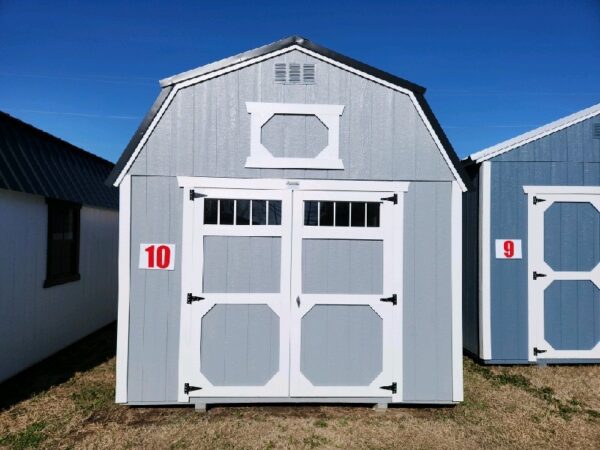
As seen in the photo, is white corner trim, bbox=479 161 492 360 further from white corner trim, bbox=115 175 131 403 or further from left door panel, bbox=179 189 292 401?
white corner trim, bbox=115 175 131 403

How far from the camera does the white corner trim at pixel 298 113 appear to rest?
13.4ft

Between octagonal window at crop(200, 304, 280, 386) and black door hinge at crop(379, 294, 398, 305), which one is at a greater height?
black door hinge at crop(379, 294, 398, 305)

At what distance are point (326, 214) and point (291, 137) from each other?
1095 millimetres

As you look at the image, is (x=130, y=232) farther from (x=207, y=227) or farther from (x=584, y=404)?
(x=584, y=404)

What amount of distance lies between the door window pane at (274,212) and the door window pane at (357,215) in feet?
3.10

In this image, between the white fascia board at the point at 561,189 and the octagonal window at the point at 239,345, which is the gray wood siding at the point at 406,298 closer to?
the octagonal window at the point at 239,345

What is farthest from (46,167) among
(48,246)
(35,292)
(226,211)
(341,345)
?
(341,345)

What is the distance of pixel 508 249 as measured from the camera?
5.56 meters

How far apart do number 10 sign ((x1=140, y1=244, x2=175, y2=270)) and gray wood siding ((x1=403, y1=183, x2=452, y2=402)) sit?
3064mm

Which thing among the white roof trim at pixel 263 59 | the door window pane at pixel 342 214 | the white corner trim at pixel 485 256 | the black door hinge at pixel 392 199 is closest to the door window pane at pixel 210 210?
the white roof trim at pixel 263 59

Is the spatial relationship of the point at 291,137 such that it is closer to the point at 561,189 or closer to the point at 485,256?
the point at 485,256

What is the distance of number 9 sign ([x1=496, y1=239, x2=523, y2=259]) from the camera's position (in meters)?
5.55

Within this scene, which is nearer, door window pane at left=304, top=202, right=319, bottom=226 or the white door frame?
door window pane at left=304, top=202, right=319, bottom=226

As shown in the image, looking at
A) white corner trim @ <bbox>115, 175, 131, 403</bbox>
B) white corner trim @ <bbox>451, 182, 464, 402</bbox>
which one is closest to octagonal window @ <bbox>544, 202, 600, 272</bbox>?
Answer: white corner trim @ <bbox>451, 182, 464, 402</bbox>
